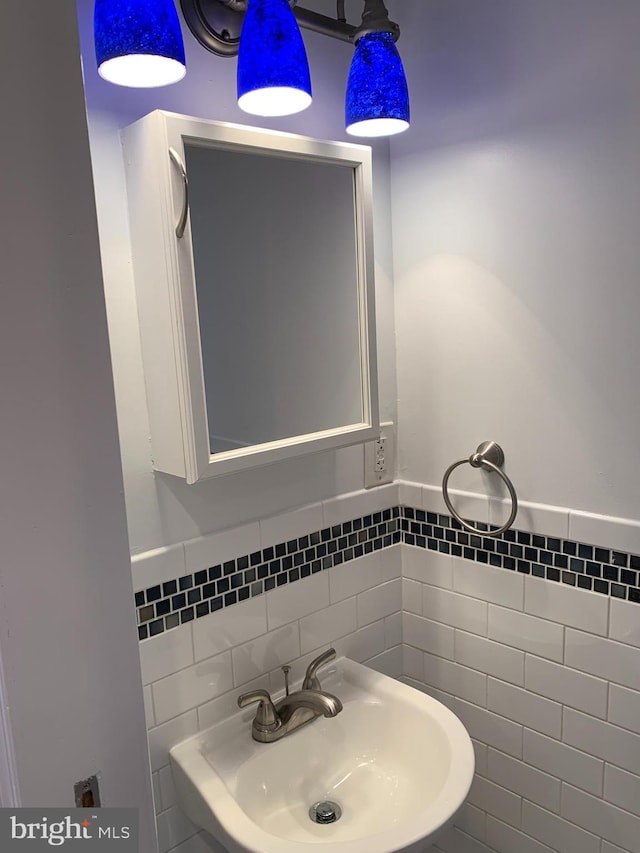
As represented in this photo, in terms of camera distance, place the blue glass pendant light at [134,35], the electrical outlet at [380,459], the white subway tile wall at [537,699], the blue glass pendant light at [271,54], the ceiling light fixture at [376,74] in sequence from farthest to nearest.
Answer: the electrical outlet at [380,459], the white subway tile wall at [537,699], the ceiling light fixture at [376,74], the blue glass pendant light at [271,54], the blue glass pendant light at [134,35]

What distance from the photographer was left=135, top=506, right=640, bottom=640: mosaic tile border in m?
1.22

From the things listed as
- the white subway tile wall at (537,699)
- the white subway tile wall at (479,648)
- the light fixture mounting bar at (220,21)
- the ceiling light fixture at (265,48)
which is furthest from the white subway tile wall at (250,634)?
the light fixture mounting bar at (220,21)

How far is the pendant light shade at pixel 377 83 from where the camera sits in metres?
1.19

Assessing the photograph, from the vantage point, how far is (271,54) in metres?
1.04

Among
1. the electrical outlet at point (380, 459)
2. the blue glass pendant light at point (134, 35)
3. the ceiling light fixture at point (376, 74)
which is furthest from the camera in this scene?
the electrical outlet at point (380, 459)

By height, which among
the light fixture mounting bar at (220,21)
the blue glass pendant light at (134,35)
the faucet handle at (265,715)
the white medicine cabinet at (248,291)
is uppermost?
the light fixture mounting bar at (220,21)

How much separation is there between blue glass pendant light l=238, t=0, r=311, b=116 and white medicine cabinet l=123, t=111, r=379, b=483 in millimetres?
82

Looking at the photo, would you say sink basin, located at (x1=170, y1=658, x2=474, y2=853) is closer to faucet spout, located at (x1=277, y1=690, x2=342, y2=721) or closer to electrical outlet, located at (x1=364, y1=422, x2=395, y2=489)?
faucet spout, located at (x1=277, y1=690, x2=342, y2=721)

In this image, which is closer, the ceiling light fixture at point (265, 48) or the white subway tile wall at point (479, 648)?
the ceiling light fixture at point (265, 48)

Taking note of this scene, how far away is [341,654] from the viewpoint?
5.00ft

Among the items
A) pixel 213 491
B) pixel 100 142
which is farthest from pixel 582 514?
pixel 100 142

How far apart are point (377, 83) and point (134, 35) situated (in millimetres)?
470

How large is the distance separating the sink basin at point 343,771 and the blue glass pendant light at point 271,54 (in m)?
1.17

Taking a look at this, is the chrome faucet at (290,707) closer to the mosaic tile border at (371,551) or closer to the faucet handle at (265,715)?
the faucet handle at (265,715)
